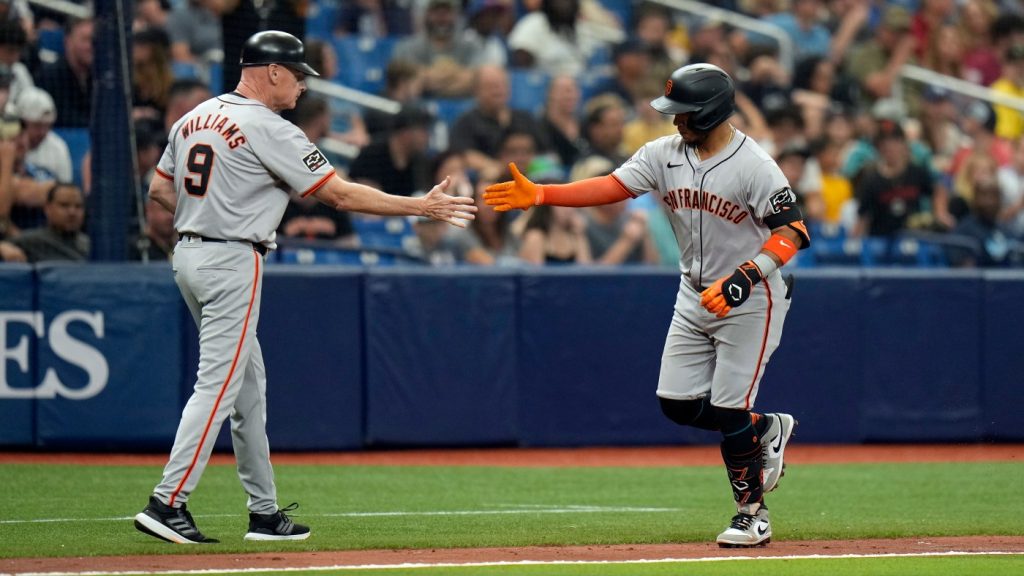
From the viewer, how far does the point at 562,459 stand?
1129 centimetres

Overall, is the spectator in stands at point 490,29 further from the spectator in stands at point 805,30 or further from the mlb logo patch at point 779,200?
the mlb logo patch at point 779,200

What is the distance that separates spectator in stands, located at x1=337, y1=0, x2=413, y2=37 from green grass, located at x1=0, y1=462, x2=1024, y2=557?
20.1 feet

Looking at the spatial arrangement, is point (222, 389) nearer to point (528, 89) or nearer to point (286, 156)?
point (286, 156)

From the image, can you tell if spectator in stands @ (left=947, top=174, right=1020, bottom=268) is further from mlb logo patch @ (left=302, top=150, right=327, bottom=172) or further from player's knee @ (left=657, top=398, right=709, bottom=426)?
mlb logo patch @ (left=302, top=150, right=327, bottom=172)

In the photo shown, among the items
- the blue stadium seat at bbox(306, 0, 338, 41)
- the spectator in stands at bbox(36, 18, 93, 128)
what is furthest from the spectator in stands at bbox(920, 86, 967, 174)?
the spectator in stands at bbox(36, 18, 93, 128)

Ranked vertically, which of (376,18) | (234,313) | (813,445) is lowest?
(813,445)

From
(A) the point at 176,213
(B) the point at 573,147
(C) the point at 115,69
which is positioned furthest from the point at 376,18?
(A) the point at 176,213

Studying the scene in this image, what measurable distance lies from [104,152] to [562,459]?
13.1ft

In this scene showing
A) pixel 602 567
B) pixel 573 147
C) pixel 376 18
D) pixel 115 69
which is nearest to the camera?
pixel 602 567

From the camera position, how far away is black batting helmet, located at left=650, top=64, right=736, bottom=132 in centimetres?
652

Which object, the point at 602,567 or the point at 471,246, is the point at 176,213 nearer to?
the point at 602,567

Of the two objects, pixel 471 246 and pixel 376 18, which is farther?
pixel 376 18

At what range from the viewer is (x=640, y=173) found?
6902mm

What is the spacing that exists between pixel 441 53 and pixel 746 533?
9003mm
